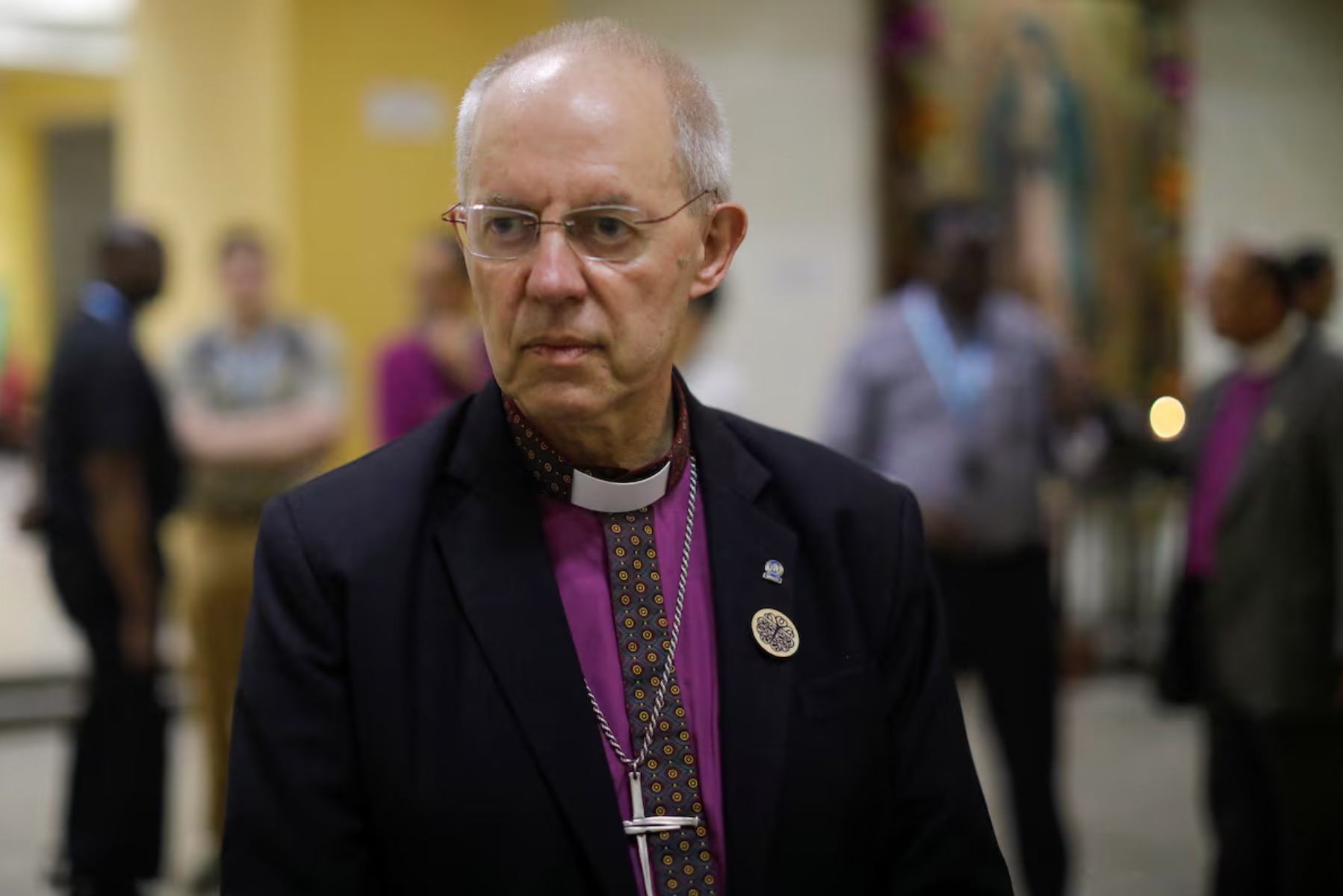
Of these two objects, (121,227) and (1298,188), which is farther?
(1298,188)

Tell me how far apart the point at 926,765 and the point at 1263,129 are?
844 centimetres

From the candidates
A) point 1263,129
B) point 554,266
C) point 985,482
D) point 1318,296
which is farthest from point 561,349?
point 1263,129

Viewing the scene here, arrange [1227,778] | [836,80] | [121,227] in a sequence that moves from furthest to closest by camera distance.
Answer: [836,80] → [121,227] → [1227,778]

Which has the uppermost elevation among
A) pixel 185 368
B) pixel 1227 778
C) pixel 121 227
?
pixel 121 227

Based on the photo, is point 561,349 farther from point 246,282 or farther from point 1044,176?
point 1044,176

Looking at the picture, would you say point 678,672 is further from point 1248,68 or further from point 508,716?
point 1248,68

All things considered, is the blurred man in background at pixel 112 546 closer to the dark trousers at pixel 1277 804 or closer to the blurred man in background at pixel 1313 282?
the dark trousers at pixel 1277 804

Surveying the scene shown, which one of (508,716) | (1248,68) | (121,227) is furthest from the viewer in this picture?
(1248,68)

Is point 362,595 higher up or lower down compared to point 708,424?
lower down

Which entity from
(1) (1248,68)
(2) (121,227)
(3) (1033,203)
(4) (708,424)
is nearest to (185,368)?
(2) (121,227)

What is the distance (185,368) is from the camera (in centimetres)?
540

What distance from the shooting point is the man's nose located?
1685 millimetres

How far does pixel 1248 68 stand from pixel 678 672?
8.55 m

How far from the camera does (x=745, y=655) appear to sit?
180cm
